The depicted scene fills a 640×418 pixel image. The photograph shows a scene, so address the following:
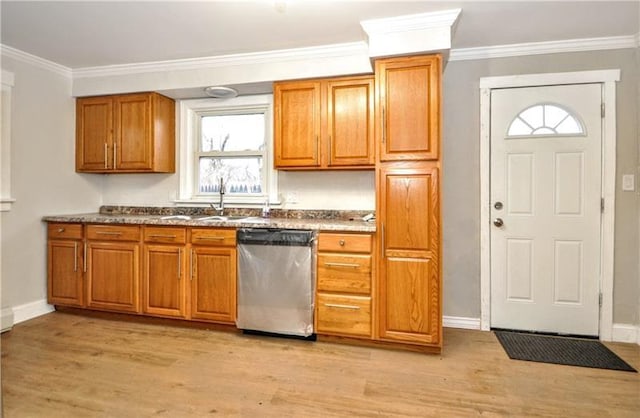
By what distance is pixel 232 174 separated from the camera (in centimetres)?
369

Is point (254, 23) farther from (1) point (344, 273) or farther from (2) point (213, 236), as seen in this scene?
(1) point (344, 273)

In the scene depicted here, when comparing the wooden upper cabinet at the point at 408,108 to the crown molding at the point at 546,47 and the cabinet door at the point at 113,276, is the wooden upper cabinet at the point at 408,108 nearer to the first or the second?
the crown molding at the point at 546,47

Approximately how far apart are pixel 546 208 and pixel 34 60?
4.70 meters

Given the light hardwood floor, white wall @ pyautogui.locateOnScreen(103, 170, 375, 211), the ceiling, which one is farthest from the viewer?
white wall @ pyautogui.locateOnScreen(103, 170, 375, 211)

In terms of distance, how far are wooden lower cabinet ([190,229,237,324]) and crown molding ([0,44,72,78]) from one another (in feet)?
7.21

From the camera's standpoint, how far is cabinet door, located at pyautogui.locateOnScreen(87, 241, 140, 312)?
10.2 feet

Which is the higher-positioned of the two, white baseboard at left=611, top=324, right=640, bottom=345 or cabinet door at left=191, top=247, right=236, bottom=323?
cabinet door at left=191, top=247, right=236, bottom=323

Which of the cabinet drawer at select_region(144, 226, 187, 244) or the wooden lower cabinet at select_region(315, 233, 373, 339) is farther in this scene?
the cabinet drawer at select_region(144, 226, 187, 244)

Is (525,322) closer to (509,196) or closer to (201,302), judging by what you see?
(509,196)

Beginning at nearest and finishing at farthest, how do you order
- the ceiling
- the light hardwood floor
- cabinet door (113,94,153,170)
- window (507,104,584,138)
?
1. the light hardwood floor
2. the ceiling
3. window (507,104,584,138)
4. cabinet door (113,94,153,170)

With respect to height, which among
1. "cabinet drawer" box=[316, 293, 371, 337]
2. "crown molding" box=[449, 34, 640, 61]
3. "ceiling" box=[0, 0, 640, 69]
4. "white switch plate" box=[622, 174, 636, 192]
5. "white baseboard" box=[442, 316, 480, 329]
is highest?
"ceiling" box=[0, 0, 640, 69]

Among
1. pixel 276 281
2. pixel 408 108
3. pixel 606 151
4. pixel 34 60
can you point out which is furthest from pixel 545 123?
pixel 34 60

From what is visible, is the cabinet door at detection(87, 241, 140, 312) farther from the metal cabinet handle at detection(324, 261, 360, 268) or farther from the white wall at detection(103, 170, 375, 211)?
the metal cabinet handle at detection(324, 261, 360, 268)

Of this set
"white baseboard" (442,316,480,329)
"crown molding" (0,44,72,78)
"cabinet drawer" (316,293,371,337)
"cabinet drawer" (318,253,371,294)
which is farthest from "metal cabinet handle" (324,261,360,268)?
"crown molding" (0,44,72,78)
